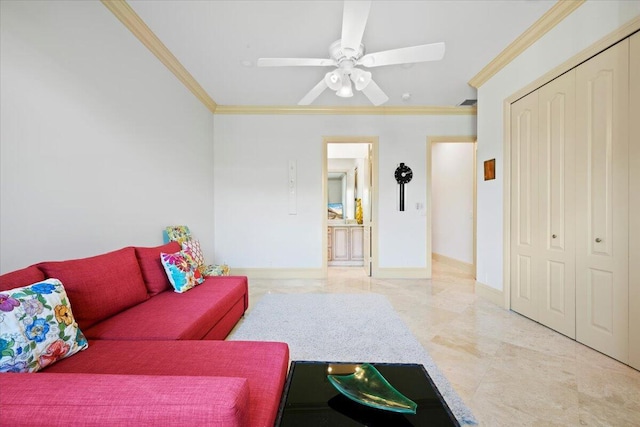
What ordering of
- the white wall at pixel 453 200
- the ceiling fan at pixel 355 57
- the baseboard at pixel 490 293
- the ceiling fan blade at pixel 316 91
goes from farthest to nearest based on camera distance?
the white wall at pixel 453 200
the baseboard at pixel 490 293
the ceiling fan blade at pixel 316 91
the ceiling fan at pixel 355 57

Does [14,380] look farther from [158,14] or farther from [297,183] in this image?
[297,183]

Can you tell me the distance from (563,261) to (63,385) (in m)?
3.34

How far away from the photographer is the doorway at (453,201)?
4.53m

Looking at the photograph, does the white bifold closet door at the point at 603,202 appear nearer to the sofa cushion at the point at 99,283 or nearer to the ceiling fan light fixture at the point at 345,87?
the ceiling fan light fixture at the point at 345,87

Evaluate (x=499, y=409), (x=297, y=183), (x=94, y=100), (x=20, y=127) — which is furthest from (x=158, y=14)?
(x=499, y=409)

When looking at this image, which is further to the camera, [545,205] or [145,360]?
[545,205]

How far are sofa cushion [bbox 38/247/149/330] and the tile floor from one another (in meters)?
1.56

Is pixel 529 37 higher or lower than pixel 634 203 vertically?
higher

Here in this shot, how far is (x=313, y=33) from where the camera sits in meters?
2.49

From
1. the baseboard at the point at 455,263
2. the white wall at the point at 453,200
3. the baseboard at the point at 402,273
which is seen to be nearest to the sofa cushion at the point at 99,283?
the baseboard at the point at 402,273

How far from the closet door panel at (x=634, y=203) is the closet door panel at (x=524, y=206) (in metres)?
0.75

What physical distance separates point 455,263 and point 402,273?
156 cm

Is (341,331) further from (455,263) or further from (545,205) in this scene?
(455,263)

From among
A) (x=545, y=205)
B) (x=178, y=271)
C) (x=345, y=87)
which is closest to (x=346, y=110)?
(x=345, y=87)
